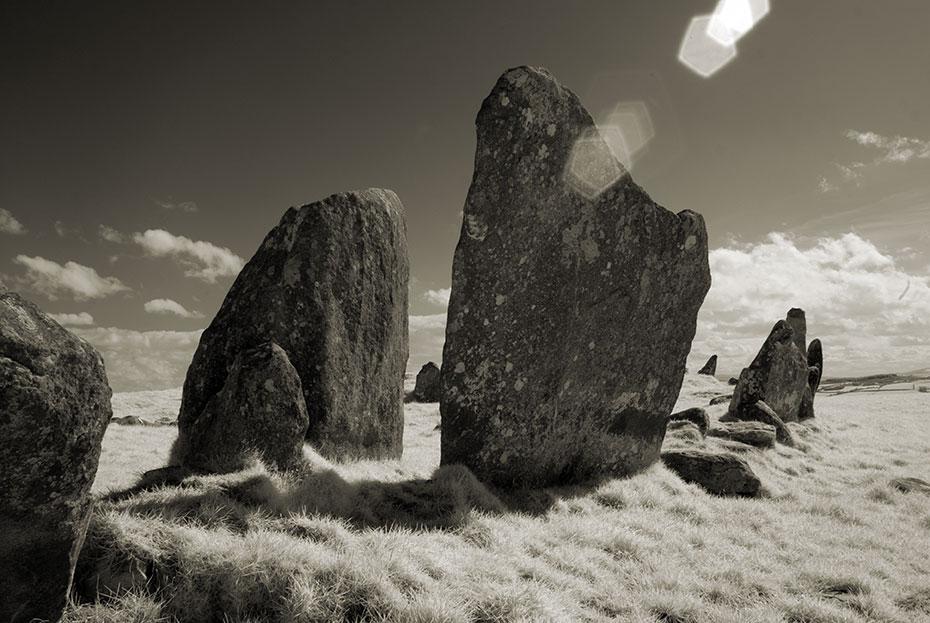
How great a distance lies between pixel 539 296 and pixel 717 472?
6.08m

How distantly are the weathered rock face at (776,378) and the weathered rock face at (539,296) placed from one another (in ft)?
43.7

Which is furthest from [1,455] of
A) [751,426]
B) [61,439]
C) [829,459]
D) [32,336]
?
[829,459]

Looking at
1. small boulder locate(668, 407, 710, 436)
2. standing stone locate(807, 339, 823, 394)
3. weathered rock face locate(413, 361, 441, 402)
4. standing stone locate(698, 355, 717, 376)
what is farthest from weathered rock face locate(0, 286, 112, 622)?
standing stone locate(698, 355, 717, 376)

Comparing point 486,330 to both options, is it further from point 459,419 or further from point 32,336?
point 32,336

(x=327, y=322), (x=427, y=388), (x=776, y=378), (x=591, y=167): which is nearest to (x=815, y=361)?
(x=776, y=378)

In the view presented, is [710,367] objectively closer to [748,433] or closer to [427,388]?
[427,388]

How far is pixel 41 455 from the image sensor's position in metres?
3.91

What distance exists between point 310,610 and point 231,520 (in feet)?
5.85

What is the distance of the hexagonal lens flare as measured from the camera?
10289mm

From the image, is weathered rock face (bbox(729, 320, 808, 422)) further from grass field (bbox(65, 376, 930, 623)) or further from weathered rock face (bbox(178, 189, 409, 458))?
weathered rock face (bbox(178, 189, 409, 458))

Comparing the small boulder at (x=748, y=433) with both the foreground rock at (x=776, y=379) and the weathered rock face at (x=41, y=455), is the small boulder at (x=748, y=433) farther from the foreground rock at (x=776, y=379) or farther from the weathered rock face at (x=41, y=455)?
the weathered rock face at (x=41, y=455)

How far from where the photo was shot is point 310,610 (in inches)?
186

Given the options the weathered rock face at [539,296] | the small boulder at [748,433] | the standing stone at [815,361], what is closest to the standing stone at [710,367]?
the standing stone at [815,361]

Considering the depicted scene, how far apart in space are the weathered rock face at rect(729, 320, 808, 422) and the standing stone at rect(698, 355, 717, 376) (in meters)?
32.2
